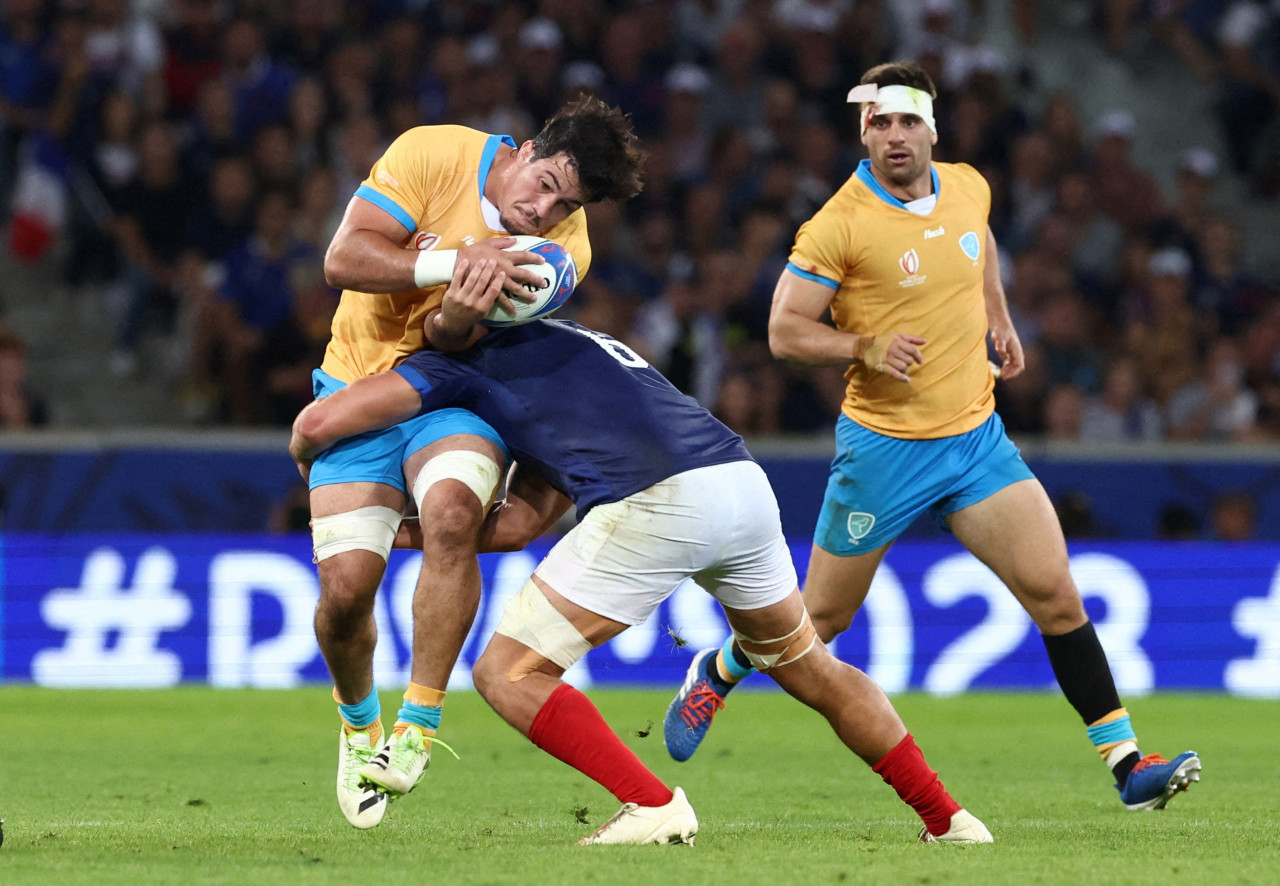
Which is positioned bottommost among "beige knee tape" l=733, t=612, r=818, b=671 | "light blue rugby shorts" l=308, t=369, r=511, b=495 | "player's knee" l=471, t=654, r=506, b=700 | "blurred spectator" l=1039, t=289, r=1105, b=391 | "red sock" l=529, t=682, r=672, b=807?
"blurred spectator" l=1039, t=289, r=1105, b=391

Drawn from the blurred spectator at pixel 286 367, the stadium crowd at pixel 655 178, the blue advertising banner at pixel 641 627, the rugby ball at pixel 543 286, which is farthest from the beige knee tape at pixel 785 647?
the blurred spectator at pixel 286 367

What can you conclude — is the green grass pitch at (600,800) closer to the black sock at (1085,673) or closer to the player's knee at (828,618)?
the black sock at (1085,673)

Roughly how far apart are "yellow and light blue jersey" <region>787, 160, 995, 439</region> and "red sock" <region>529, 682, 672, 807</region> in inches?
79.5

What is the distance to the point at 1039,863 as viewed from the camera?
473 cm

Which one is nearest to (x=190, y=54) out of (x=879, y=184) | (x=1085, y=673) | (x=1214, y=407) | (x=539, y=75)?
(x=539, y=75)

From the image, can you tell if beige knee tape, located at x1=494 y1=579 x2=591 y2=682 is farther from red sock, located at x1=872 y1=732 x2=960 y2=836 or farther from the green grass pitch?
red sock, located at x1=872 y1=732 x2=960 y2=836

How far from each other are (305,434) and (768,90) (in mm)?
9586

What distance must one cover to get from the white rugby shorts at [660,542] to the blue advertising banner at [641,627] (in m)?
5.41

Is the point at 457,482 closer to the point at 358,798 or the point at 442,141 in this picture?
the point at 358,798

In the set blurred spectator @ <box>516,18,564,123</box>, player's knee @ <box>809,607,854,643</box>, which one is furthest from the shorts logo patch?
blurred spectator @ <box>516,18,564,123</box>

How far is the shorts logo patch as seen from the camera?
6535mm

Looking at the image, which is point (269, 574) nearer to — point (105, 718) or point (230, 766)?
point (105, 718)

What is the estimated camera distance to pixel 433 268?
5.30 metres

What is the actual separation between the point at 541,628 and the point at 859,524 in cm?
193
